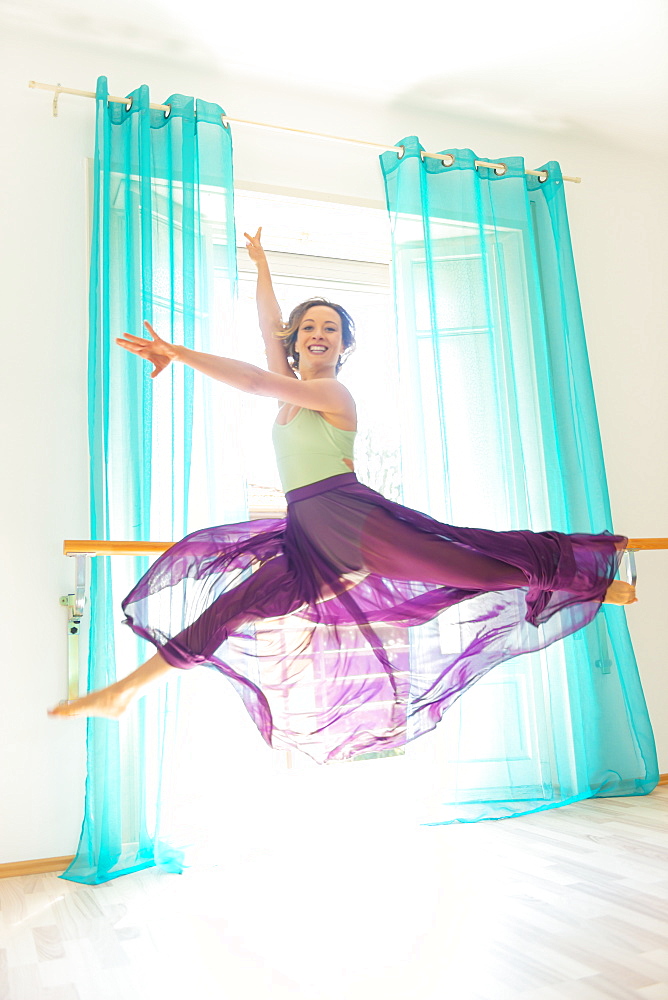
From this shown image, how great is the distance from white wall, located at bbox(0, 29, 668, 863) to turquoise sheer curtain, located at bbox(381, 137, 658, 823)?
312 mm

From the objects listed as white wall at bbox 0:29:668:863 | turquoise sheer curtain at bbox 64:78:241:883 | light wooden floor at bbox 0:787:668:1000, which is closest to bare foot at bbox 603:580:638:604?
light wooden floor at bbox 0:787:668:1000

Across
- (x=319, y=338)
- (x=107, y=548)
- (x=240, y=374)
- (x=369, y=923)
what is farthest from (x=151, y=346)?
(x=369, y=923)

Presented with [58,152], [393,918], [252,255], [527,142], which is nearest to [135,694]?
[393,918]

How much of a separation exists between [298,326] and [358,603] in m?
0.87

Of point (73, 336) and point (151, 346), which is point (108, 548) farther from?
point (73, 336)

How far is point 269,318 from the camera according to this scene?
2.64 m

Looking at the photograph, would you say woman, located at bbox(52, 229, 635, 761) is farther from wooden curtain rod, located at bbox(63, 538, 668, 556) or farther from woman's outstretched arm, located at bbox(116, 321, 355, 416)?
wooden curtain rod, located at bbox(63, 538, 668, 556)

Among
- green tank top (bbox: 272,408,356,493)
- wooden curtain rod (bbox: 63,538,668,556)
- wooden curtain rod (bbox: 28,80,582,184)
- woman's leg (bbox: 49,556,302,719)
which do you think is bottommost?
woman's leg (bbox: 49,556,302,719)

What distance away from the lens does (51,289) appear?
9.95ft

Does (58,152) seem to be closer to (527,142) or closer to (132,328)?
(132,328)

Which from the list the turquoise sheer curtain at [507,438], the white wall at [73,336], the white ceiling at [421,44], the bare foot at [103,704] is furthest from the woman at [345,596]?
the white ceiling at [421,44]

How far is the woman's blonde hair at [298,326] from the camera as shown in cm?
257

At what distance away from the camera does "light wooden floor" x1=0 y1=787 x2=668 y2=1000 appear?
1.70 m

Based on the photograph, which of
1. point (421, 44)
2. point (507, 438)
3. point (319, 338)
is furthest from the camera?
point (507, 438)
